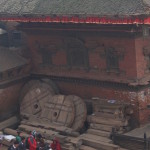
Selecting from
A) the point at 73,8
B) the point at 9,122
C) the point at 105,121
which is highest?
the point at 73,8

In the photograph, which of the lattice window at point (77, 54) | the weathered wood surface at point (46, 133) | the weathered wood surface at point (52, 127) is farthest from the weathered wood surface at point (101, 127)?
the lattice window at point (77, 54)

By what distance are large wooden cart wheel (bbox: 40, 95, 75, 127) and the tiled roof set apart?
3997 millimetres

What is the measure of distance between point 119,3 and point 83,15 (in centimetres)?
161

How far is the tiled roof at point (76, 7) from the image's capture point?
1580 centimetres

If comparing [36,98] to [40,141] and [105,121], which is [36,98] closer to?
[40,141]

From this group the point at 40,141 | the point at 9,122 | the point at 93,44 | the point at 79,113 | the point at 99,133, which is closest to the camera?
the point at 40,141

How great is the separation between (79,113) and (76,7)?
475 cm

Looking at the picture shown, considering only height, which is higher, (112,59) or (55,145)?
(112,59)

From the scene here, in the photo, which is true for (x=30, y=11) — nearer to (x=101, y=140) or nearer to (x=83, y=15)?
(x=83, y=15)

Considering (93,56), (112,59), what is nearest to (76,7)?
(93,56)

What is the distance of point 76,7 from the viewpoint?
1788 centimetres

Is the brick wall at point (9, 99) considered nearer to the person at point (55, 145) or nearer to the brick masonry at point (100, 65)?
the brick masonry at point (100, 65)

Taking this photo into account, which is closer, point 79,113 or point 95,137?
point 95,137

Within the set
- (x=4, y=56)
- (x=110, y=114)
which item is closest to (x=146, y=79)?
(x=110, y=114)
